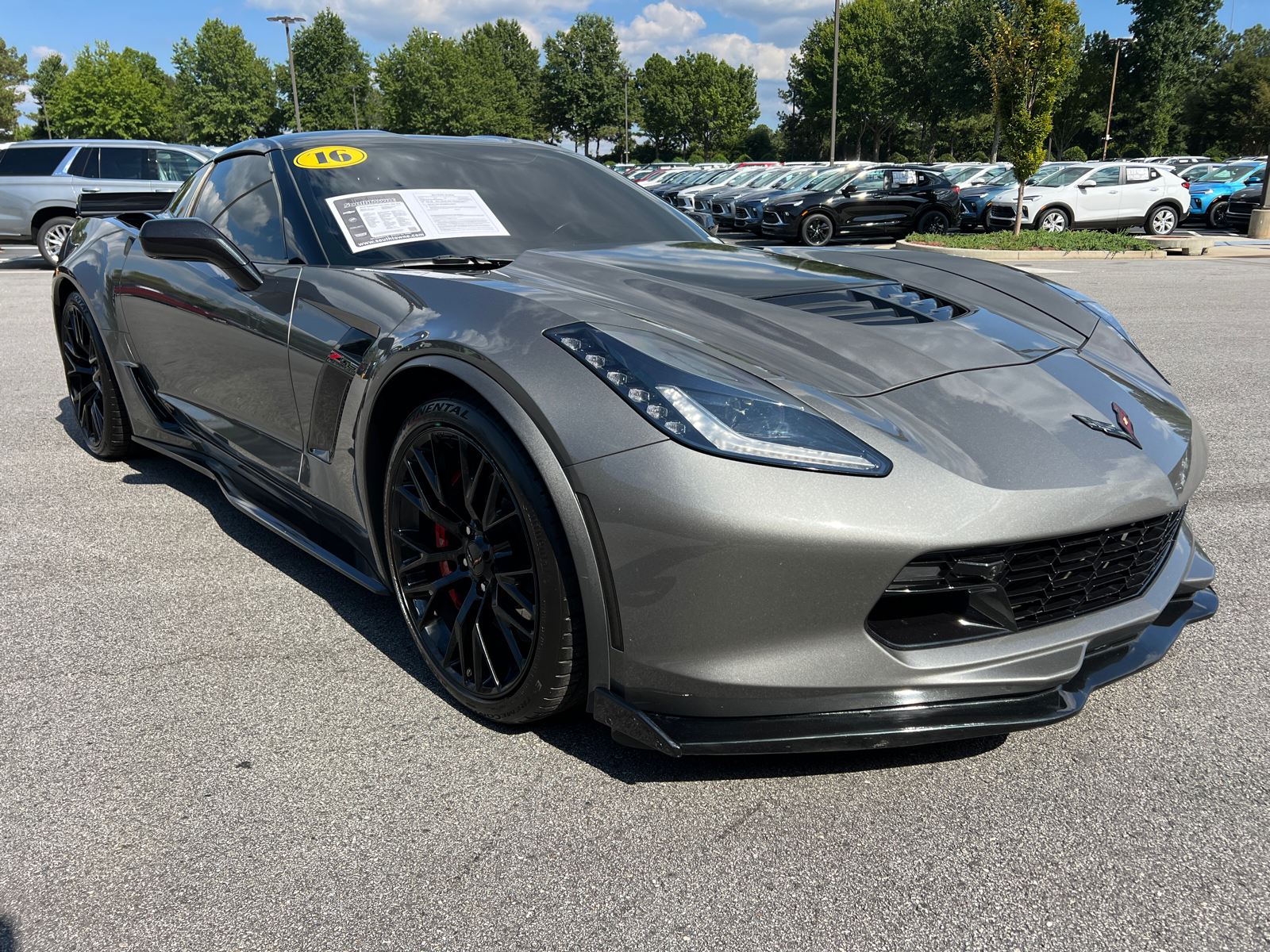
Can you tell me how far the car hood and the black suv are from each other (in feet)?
51.0

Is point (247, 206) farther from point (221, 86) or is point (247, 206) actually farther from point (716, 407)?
point (221, 86)

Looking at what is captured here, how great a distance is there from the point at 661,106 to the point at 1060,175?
6957 centimetres

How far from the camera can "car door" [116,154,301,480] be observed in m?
2.76

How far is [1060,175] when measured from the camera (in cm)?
1927

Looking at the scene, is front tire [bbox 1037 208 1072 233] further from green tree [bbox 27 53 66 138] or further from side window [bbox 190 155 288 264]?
green tree [bbox 27 53 66 138]

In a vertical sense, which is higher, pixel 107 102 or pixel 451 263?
pixel 107 102

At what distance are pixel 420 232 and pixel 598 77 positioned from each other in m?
89.2

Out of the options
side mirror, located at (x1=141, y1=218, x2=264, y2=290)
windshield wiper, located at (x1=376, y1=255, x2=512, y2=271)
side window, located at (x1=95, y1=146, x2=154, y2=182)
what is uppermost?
side window, located at (x1=95, y1=146, x2=154, y2=182)

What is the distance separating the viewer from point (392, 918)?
5.32 feet

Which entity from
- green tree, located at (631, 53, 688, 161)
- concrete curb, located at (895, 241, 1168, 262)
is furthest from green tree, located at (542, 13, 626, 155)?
concrete curb, located at (895, 241, 1168, 262)

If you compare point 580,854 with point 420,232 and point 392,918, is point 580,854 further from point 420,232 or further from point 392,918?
point 420,232

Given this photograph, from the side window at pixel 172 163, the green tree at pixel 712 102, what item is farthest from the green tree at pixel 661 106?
the side window at pixel 172 163

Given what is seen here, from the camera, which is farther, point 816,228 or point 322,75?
point 322,75

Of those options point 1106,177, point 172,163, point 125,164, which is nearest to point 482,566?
point 172,163
